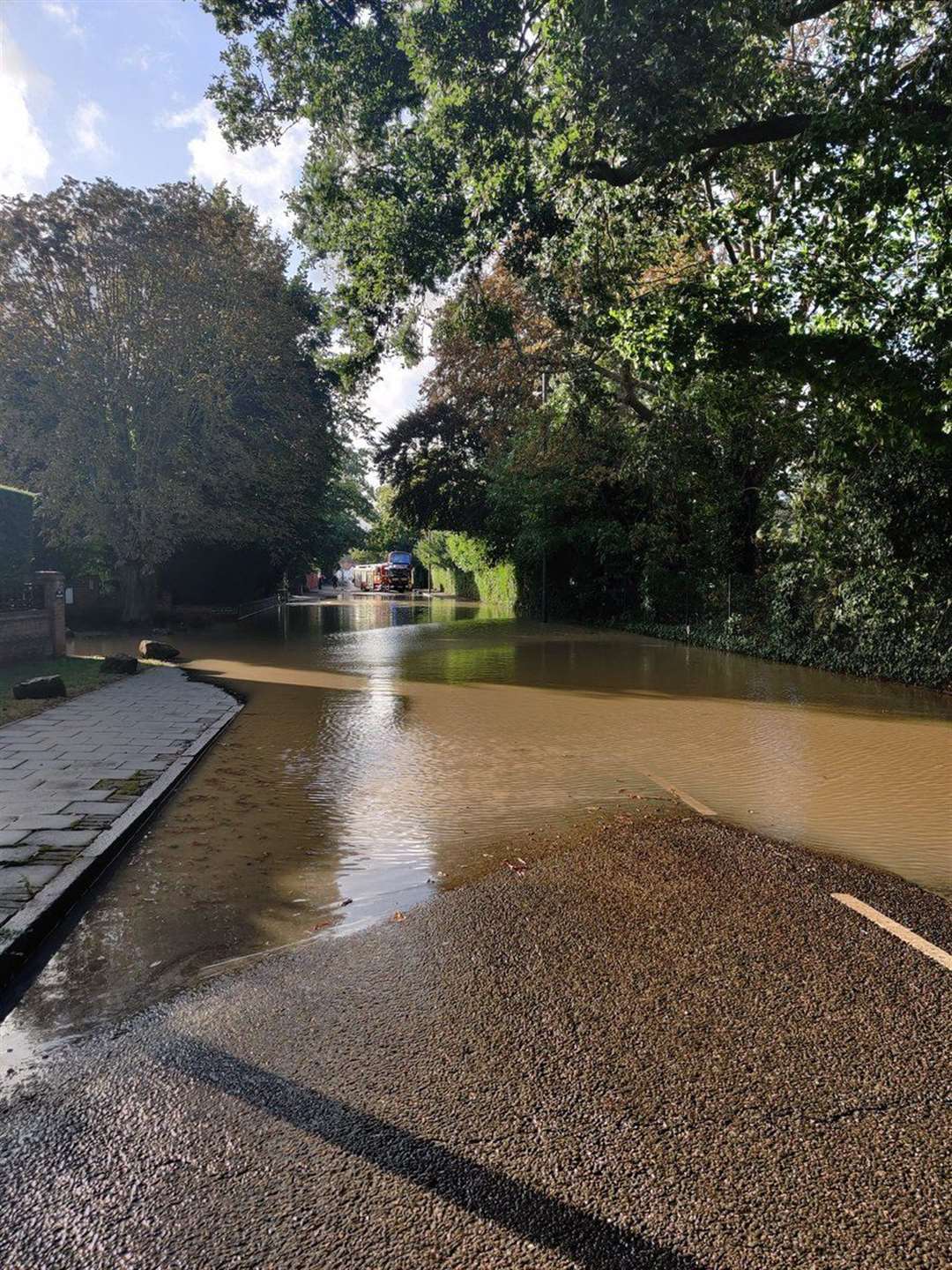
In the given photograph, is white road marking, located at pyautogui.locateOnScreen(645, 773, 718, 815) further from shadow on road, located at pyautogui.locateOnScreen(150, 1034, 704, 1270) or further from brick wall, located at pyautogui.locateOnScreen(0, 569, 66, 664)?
brick wall, located at pyautogui.locateOnScreen(0, 569, 66, 664)

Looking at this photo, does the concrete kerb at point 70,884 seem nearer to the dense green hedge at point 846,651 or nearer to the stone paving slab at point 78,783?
the stone paving slab at point 78,783

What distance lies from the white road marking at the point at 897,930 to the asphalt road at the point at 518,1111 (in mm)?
71

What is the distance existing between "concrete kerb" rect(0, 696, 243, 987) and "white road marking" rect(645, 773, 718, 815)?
4.67m

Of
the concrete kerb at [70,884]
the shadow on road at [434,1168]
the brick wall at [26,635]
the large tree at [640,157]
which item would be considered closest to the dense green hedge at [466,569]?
the brick wall at [26,635]

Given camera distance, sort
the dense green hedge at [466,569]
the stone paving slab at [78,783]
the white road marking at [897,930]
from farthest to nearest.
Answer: the dense green hedge at [466,569]
the stone paving slab at [78,783]
the white road marking at [897,930]

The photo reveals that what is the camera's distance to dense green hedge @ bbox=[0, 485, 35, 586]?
18.1 meters

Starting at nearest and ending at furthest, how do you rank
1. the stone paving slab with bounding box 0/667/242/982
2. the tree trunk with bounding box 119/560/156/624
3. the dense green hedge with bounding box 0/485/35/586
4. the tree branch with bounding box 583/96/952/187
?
the stone paving slab with bounding box 0/667/242/982, the tree branch with bounding box 583/96/952/187, the dense green hedge with bounding box 0/485/35/586, the tree trunk with bounding box 119/560/156/624

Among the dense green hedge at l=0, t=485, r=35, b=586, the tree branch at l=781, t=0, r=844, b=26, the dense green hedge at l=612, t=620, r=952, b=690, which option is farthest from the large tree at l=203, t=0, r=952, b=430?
the dense green hedge at l=0, t=485, r=35, b=586

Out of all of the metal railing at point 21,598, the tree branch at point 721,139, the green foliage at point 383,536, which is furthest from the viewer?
the green foliage at point 383,536

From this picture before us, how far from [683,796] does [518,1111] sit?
530 cm

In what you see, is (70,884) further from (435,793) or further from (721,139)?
(721,139)

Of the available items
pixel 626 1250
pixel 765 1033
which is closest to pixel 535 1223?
pixel 626 1250

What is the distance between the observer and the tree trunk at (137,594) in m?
A: 31.2

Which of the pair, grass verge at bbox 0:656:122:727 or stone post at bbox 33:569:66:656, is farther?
stone post at bbox 33:569:66:656
